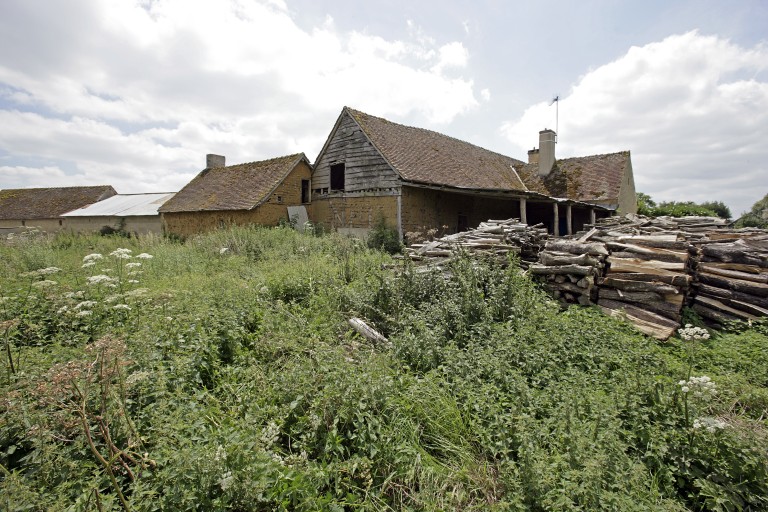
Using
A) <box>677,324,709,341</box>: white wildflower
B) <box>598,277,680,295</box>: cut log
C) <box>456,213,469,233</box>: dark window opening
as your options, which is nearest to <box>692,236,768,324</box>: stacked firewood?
<box>598,277,680,295</box>: cut log

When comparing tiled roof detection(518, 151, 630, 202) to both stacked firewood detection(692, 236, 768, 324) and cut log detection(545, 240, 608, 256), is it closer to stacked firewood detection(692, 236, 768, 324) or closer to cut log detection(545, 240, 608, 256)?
stacked firewood detection(692, 236, 768, 324)

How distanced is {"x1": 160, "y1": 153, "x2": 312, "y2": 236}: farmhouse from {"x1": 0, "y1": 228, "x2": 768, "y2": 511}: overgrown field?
38.5 ft

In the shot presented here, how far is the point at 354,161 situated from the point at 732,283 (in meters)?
13.1

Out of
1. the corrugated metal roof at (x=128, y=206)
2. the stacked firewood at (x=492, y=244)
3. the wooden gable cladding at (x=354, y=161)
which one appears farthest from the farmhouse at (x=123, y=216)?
the stacked firewood at (x=492, y=244)

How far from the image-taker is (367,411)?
3.29 meters

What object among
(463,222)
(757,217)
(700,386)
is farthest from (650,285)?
(757,217)

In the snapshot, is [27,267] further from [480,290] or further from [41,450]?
[480,290]

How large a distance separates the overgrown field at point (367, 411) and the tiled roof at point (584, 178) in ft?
48.1

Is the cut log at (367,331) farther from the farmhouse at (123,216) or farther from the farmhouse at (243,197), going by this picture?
the farmhouse at (123,216)

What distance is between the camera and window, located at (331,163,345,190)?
17.1 metres

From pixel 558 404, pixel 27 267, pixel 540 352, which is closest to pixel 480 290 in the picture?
pixel 540 352

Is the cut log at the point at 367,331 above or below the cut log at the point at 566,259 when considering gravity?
below

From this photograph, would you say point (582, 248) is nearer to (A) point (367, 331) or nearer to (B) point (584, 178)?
(A) point (367, 331)

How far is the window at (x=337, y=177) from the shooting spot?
1714 centimetres
